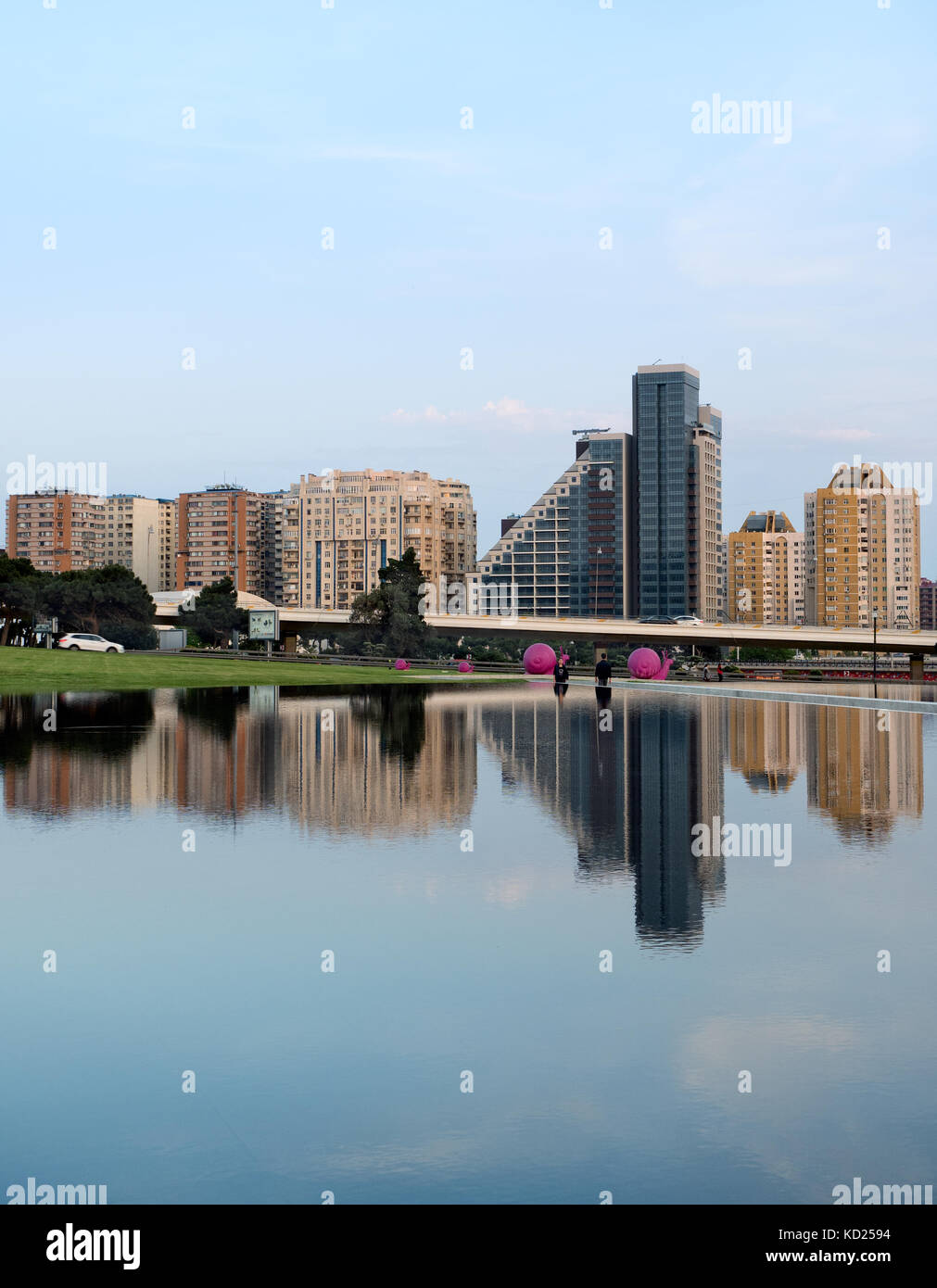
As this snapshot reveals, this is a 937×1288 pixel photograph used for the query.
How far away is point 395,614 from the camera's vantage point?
88.8 m

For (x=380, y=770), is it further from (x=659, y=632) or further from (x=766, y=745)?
(x=659, y=632)

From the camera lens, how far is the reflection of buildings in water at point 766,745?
19.1m

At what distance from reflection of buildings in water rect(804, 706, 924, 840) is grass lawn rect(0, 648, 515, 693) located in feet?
99.8

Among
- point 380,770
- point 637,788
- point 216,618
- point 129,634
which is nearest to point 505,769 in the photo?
point 380,770

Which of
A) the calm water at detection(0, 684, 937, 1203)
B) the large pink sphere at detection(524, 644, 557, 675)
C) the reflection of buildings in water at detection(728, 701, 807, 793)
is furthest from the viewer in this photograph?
the large pink sphere at detection(524, 644, 557, 675)

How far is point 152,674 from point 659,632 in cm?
6795

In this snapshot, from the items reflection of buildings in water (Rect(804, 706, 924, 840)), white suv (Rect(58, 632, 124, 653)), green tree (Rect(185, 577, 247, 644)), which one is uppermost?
green tree (Rect(185, 577, 247, 644))

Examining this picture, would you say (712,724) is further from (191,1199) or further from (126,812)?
(191,1199)

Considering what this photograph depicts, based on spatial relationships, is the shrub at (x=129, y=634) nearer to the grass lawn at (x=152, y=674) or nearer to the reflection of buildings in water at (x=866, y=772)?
the grass lawn at (x=152, y=674)

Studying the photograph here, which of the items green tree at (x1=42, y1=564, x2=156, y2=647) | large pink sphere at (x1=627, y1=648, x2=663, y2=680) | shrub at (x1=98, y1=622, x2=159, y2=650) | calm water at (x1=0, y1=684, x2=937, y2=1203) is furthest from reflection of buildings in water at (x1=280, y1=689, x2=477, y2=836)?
green tree at (x1=42, y1=564, x2=156, y2=647)

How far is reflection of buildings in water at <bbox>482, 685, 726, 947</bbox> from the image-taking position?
10.5 meters

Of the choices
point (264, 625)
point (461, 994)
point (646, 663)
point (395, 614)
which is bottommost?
point (461, 994)

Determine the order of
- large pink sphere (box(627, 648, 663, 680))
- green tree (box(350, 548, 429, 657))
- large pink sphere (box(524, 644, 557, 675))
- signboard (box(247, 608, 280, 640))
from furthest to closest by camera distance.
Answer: green tree (box(350, 548, 429, 657)) → signboard (box(247, 608, 280, 640)) → large pink sphere (box(524, 644, 557, 675)) → large pink sphere (box(627, 648, 663, 680))

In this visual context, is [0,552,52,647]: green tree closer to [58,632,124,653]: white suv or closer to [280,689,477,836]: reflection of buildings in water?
[58,632,124,653]: white suv
